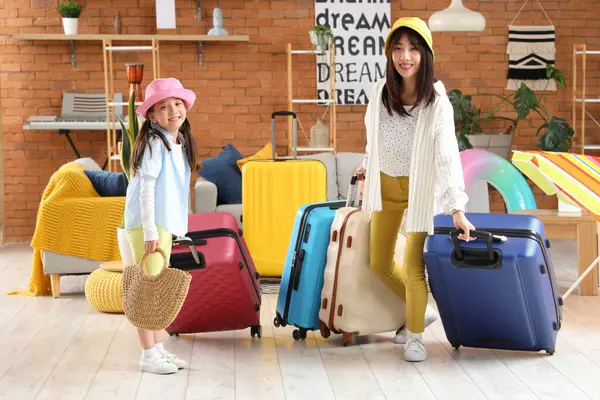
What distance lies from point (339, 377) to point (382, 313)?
0.53 meters

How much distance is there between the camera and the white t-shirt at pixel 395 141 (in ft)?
13.6

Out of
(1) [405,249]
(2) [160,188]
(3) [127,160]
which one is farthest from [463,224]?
(3) [127,160]

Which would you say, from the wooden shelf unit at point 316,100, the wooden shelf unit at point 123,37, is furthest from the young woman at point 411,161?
the wooden shelf unit at point 123,37

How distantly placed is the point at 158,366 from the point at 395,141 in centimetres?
137

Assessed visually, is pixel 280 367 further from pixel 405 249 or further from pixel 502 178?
pixel 502 178

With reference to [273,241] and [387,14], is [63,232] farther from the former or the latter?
[387,14]

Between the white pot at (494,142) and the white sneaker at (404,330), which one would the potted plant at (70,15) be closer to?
the white pot at (494,142)

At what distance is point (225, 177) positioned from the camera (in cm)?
723

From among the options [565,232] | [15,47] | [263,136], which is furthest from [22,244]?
[565,232]

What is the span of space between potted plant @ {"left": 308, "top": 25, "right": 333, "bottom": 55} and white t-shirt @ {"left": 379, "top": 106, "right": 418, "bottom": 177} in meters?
4.14

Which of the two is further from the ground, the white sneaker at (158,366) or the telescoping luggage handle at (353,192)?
the telescoping luggage handle at (353,192)

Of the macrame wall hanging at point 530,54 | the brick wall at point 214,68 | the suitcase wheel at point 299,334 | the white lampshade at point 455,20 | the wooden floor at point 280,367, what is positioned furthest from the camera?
the macrame wall hanging at point 530,54

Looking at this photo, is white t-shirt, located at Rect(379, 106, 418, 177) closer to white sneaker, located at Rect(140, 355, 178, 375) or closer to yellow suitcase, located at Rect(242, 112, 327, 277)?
white sneaker, located at Rect(140, 355, 178, 375)

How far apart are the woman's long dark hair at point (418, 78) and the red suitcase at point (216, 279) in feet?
3.17
